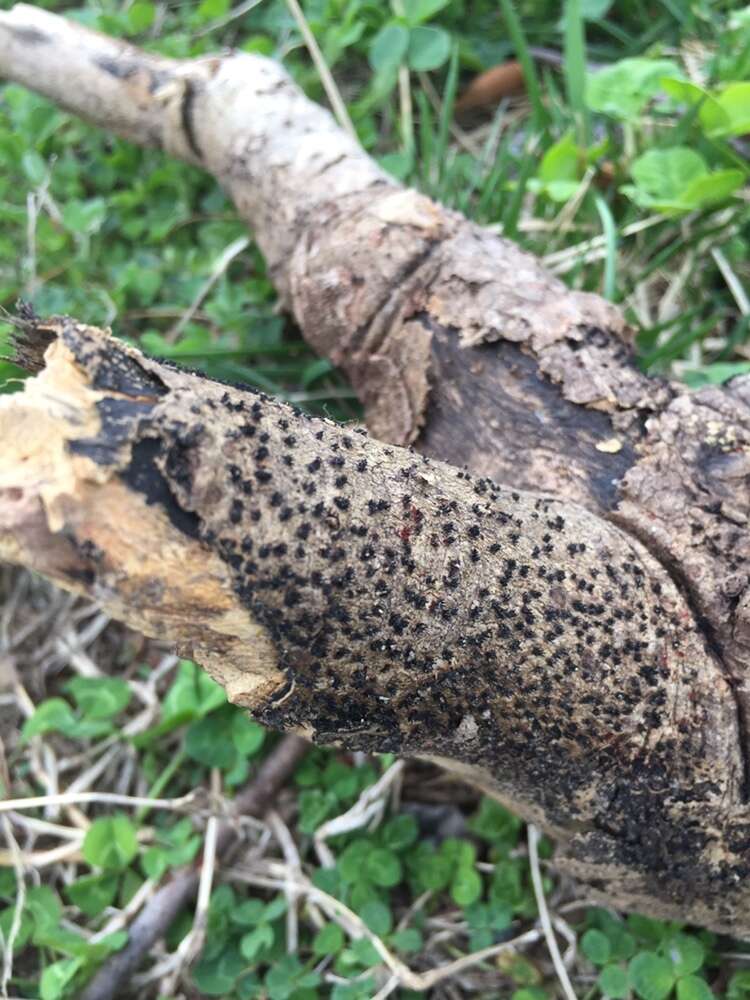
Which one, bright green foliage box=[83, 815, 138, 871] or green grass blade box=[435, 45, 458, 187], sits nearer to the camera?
bright green foliage box=[83, 815, 138, 871]

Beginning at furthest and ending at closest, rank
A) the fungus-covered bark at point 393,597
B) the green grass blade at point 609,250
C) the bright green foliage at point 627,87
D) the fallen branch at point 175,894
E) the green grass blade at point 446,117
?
the green grass blade at point 446,117, the bright green foliage at point 627,87, the green grass blade at point 609,250, the fallen branch at point 175,894, the fungus-covered bark at point 393,597

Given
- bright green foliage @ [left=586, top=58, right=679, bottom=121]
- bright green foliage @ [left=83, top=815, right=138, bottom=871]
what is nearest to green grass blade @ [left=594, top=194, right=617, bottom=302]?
bright green foliage @ [left=586, top=58, right=679, bottom=121]

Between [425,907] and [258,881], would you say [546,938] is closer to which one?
[425,907]

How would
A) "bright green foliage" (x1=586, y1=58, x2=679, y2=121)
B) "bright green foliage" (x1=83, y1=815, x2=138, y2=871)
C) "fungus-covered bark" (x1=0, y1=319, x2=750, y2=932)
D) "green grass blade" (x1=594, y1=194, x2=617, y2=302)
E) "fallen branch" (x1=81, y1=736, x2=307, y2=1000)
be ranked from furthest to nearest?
"bright green foliage" (x1=586, y1=58, x2=679, y2=121), "green grass blade" (x1=594, y1=194, x2=617, y2=302), "bright green foliage" (x1=83, y1=815, x2=138, y2=871), "fallen branch" (x1=81, y1=736, x2=307, y2=1000), "fungus-covered bark" (x1=0, y1=319, x2=750, y2=932)

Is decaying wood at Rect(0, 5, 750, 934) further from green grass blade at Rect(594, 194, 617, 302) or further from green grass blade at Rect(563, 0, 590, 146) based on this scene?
green grass blade at Rect(563, 0, 590, 146)

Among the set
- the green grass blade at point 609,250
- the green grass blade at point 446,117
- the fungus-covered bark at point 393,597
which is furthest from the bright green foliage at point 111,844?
the green grass blade at point 446,117

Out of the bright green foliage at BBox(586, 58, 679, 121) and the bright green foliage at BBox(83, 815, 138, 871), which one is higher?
the bright green foliage at BBox(586, 58, 679, 121)

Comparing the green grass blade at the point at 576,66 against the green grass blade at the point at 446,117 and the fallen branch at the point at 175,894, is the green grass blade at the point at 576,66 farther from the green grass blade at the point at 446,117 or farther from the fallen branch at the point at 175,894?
the fallen branch at the point at 175,894

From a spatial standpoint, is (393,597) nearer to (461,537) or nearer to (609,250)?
(461,537)

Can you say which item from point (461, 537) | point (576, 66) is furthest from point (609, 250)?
point (461, 537)
